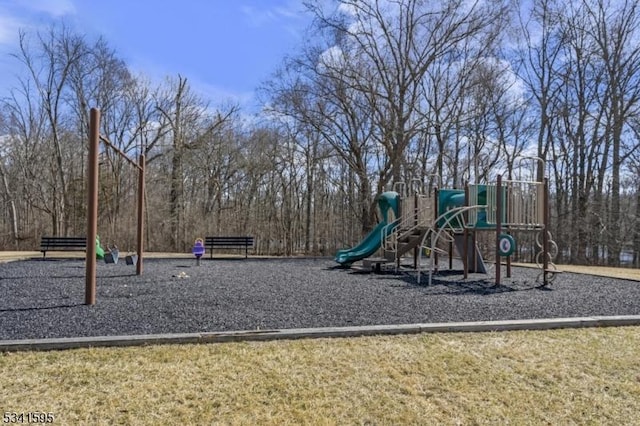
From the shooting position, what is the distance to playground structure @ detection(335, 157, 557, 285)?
8.74 meters

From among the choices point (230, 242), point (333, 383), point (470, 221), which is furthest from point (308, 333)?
point (230, 242)

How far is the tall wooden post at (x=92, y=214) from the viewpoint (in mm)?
5617

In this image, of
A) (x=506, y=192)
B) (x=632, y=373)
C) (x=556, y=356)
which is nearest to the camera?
(x=632, y=373)

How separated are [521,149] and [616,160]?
4.19 m

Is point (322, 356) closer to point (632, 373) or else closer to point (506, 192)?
point (632, 373)

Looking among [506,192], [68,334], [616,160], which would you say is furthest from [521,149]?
[68,334]

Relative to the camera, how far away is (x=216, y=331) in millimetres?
4262

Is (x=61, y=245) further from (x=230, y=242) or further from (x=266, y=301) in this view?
(x=266, y=301)

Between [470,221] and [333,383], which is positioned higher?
[470,221]

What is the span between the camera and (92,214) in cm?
569

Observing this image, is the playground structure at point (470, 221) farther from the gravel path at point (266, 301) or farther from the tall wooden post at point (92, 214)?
the tall wooden post at point (92, 214)

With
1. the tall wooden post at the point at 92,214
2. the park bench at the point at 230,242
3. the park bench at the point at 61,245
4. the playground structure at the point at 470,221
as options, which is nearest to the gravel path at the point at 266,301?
the tall wooden post at the point at 92,214

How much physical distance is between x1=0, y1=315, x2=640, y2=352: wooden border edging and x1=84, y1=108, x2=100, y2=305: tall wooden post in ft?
6.17

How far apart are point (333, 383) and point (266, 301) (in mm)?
3045
